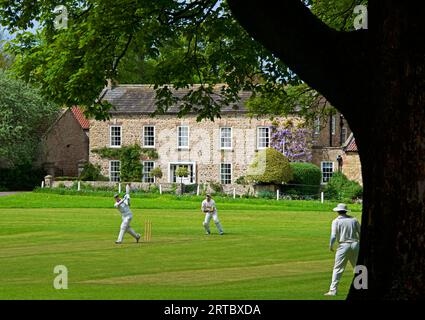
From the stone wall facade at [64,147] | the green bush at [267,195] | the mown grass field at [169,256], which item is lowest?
the mown grass field at [169,256]

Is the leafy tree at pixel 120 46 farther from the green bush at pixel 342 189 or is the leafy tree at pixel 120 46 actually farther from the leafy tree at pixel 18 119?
the leafy tree at pixel 18 119

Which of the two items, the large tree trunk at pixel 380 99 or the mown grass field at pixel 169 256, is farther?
the mown grass field at pixel 169 256

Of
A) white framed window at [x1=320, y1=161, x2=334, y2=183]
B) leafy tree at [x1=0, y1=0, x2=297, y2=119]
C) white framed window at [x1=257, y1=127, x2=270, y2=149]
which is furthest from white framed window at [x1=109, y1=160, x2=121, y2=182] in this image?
leafy tree at [x1=0, y1=0, x2=297, y2=119]

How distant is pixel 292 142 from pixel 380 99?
196 feet

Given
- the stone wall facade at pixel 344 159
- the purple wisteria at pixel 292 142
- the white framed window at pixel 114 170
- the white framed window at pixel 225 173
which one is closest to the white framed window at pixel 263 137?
the purple wisteria at pixel 292 142

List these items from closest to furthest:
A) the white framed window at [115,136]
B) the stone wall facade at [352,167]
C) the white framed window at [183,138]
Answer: the stone wall facade at [352,167], the white framed window at [183,138], the white framed window at [115,136]

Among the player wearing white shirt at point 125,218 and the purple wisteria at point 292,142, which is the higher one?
the purple wisteria at point 292,142

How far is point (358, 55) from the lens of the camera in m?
13.2

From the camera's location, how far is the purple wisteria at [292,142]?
236ft

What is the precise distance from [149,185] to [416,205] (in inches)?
2287

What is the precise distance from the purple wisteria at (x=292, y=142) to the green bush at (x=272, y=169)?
2.87 meters

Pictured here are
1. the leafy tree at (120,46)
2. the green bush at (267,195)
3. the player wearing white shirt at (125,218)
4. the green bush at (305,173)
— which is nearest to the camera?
the leafy tree at (120,46)

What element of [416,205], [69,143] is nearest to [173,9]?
[416,205]

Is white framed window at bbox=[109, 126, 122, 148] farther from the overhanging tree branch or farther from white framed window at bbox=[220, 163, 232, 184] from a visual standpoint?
the overhanging tree branch
